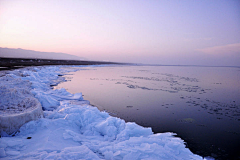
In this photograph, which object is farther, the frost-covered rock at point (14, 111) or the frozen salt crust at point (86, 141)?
the frost-covered rock at point (14, 111)

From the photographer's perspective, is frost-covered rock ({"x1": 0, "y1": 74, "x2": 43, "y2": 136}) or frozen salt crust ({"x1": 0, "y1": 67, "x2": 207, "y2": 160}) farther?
frost-covered rock ({"x1": 0, "y1": 74, "x2": 43, "y2": 136})

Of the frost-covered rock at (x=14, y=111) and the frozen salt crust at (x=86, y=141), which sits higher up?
the frost-covered rock at (x=14, y=111)

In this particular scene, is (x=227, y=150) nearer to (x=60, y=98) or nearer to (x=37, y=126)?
(x=37, y=126)

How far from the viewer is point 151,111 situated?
596cm

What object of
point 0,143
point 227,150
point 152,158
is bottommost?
point 227,150

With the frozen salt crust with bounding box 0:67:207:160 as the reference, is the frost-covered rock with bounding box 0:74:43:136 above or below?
above

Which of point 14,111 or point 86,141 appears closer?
point 86,141

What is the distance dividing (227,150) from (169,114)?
239 cm

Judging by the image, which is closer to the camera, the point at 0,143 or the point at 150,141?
the point at 0,143

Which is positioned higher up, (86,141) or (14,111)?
(14,111)

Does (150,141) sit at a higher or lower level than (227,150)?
higher

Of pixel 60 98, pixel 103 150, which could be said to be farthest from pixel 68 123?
pixel 60 98

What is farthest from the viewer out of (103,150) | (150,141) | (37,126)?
(37,126)

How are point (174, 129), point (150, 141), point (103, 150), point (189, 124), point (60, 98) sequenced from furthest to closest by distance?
point (60, 98)
point (189, 124)
point (174, 129)
point (150, 141)
point (103, 150)
